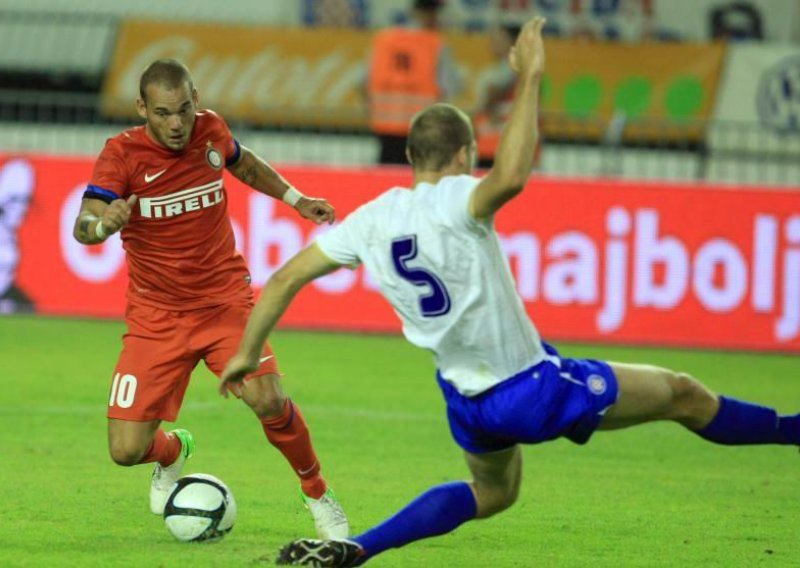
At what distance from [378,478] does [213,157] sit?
2048 millimetres

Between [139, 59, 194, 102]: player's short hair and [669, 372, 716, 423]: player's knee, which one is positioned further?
[139, 59, 194, 102]: player's short hair

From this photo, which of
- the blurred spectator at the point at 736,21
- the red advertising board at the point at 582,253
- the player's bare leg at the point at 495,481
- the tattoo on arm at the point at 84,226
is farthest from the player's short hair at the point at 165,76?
the blurred spectator at the point at 736,21

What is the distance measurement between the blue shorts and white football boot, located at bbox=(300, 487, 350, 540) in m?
1.07

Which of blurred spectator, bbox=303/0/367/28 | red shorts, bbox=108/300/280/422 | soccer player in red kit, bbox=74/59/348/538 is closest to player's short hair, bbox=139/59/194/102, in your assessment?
soccer player in red kit, bbox=74/59/348/538

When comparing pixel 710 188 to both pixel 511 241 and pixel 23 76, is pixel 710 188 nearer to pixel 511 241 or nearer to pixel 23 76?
pixel 511 241

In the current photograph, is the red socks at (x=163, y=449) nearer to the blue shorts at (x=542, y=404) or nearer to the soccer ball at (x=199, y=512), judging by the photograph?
the soccer ball at (x=199, y=512)

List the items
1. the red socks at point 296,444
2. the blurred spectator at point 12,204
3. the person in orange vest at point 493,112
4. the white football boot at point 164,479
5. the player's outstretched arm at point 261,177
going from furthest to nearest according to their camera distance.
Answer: the person in orange vest at point 493,112 < the blurred spectator at point 12,204 < the player's outstretched arm at point 261,177 < the white football boot at point 164,479 < the red socks at point 296,444

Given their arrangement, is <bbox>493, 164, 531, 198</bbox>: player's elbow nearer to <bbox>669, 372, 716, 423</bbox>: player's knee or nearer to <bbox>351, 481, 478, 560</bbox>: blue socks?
<bbox>669, 372, 716, 423</bbox>: player's knee

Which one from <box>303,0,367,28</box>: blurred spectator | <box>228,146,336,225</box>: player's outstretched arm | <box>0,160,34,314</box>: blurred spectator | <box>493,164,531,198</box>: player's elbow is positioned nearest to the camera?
<box>493,164,531,198</box>: player's elbow

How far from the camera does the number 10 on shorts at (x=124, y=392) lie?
→ 675cm

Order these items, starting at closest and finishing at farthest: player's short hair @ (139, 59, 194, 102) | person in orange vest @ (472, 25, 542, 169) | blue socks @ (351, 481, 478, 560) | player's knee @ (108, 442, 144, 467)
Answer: blue socks @ (351, 481, 478, 560)
player's short hair @ (139, 59, 194, 102)
player's knee @ (108, 442, 144, 467)
person in orange vest @ (472, 25, 542, 169)

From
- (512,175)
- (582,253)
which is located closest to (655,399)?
(512,175)

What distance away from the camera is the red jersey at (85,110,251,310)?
681cm

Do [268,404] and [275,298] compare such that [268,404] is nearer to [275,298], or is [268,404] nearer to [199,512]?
[199,512]
